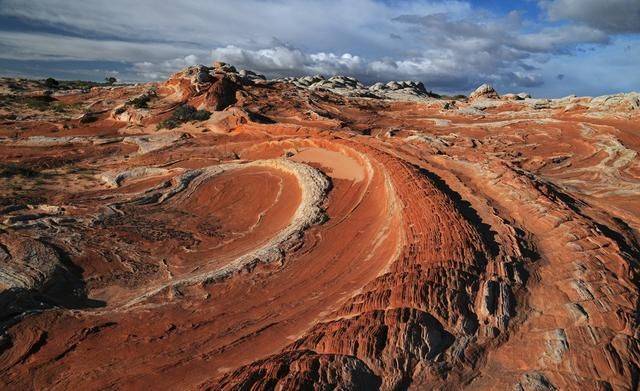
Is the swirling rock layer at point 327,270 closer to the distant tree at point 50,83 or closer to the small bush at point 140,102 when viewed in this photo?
the small bush at point 140,102

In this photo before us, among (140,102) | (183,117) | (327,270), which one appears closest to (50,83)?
(140,102)

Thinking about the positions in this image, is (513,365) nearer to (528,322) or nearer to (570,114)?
(528,322)

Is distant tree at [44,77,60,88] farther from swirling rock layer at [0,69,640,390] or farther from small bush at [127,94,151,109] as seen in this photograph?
swirling rock layer at [0,69,640,390]

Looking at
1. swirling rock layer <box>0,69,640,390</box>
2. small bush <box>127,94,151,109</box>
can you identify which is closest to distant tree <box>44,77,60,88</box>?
small bush <box>127,94,151,109</box>

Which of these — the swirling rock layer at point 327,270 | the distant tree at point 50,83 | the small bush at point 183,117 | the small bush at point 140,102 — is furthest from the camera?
the distant tree at point 50,83

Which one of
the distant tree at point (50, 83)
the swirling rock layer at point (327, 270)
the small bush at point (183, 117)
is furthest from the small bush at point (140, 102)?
the distant tree at point (50, 83)

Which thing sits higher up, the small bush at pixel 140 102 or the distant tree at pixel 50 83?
the small bush at pixel 140 102

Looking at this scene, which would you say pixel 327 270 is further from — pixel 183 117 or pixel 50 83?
pixel 50 83
